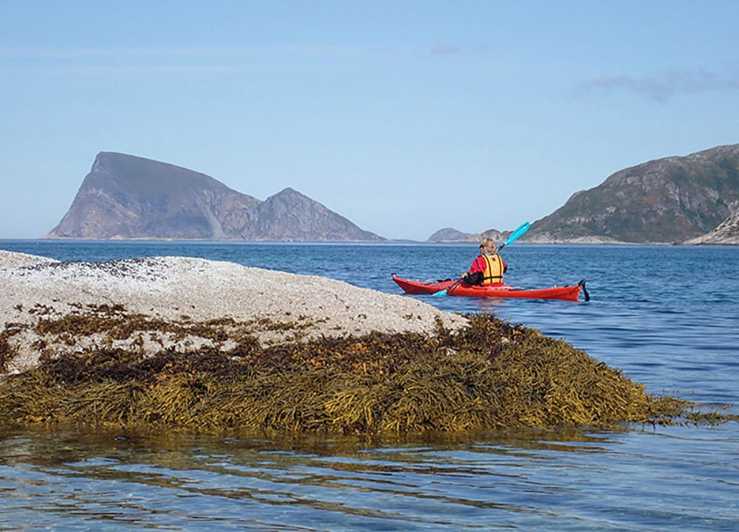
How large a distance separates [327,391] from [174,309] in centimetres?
546

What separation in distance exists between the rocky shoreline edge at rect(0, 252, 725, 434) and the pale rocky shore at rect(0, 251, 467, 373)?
4cm

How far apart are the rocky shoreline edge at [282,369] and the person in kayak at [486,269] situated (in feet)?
54.6

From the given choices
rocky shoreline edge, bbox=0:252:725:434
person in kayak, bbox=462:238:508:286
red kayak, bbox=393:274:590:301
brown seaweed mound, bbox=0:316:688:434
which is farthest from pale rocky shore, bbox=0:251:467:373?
red kayak, bbox=393:274:590:301

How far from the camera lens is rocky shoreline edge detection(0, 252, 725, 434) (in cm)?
1280

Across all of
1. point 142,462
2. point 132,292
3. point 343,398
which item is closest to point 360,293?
point 132,292

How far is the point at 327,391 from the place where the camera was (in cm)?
1301

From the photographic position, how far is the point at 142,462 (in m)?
10.8

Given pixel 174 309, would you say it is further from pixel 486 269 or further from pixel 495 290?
pixel 495 290

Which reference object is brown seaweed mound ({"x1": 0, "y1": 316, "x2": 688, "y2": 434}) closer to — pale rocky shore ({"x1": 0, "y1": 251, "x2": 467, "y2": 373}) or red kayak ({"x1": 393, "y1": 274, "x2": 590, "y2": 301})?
pale rocky shore ({"x1": 0, "y1": 251, "x2": 467, "y2": 373})

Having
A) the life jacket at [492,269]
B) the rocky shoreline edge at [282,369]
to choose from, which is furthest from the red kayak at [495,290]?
the rocky shoreline edge at [282,369]

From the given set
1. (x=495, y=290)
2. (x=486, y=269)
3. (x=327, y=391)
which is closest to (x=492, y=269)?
(x=486, y=269)

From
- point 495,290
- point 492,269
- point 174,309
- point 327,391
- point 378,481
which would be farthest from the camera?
point 495,290

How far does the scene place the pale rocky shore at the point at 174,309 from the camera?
15430mm

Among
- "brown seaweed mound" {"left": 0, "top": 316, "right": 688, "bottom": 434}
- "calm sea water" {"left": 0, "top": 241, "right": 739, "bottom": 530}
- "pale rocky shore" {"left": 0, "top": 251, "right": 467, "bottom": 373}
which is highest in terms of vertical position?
"pale rocky shore" {"left": 0, "top": 251, "right": 467, "bottom": 373}
